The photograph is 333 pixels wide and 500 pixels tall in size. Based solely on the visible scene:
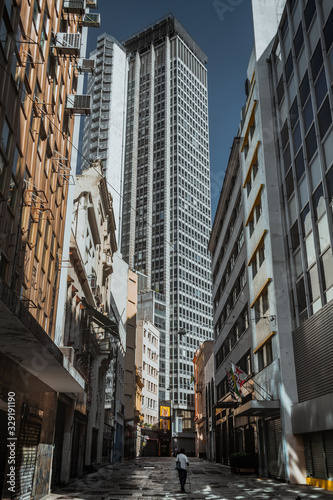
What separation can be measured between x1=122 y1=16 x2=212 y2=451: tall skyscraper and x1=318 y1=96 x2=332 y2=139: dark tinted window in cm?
9772

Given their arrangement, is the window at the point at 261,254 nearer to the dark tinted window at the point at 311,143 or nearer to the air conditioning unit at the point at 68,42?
the dark tinted window at the point at 311,143

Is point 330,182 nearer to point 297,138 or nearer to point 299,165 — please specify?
point 299,165

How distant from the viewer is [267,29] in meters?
31.1

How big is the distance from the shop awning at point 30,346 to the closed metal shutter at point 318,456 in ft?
34.4

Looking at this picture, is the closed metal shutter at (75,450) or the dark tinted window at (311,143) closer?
the dark tinted window at (311,143)

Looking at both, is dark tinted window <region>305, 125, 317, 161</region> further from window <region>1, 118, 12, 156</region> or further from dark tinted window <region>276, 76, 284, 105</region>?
window <region>1, 118, 12, 156</region>

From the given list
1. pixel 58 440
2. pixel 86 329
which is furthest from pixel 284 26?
pixel 58 440

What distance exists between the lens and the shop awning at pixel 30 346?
9013mm

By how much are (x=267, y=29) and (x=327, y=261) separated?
18.6 metres

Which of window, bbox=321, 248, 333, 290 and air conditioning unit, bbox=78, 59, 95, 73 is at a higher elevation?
air conditioning unit, bbox=78, 59, 95, 73

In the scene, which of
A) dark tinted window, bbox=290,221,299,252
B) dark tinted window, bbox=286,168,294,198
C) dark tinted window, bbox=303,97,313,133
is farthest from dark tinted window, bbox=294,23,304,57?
dark tinted window, bbox=290,221,299,252

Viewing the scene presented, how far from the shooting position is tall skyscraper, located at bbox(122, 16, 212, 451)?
394ft

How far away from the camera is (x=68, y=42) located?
20.1 metres

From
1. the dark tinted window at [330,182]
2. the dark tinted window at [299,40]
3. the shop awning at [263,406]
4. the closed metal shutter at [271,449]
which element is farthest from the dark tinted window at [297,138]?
the closed metal shutter at [271,449]
